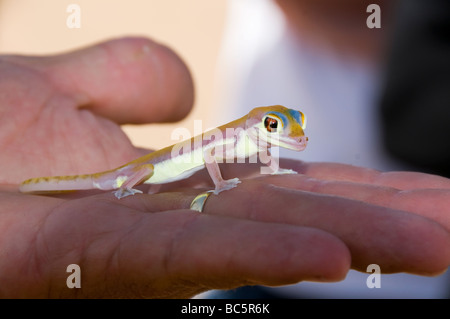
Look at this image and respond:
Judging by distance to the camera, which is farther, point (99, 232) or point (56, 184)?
point (56, 184)

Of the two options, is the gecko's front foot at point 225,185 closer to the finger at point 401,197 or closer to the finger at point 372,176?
the finger at point 401,197

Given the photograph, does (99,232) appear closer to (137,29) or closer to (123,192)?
(123,192)

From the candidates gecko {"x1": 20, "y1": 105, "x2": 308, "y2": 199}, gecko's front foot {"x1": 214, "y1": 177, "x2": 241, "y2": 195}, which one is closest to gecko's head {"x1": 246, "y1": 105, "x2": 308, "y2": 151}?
gecko {"x1": 20, "y1": 105, "x2": 308, "y2": 199}

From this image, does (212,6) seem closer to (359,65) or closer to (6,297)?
(359,65)

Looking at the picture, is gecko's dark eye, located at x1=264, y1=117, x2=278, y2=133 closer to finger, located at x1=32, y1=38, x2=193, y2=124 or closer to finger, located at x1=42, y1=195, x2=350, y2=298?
finger, located at x1=42, y1=195, x2=350, y2=298

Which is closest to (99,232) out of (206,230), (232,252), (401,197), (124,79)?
(206,230)

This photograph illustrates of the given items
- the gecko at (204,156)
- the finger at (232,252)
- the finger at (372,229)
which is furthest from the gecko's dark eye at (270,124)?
the finger at (232,252)
